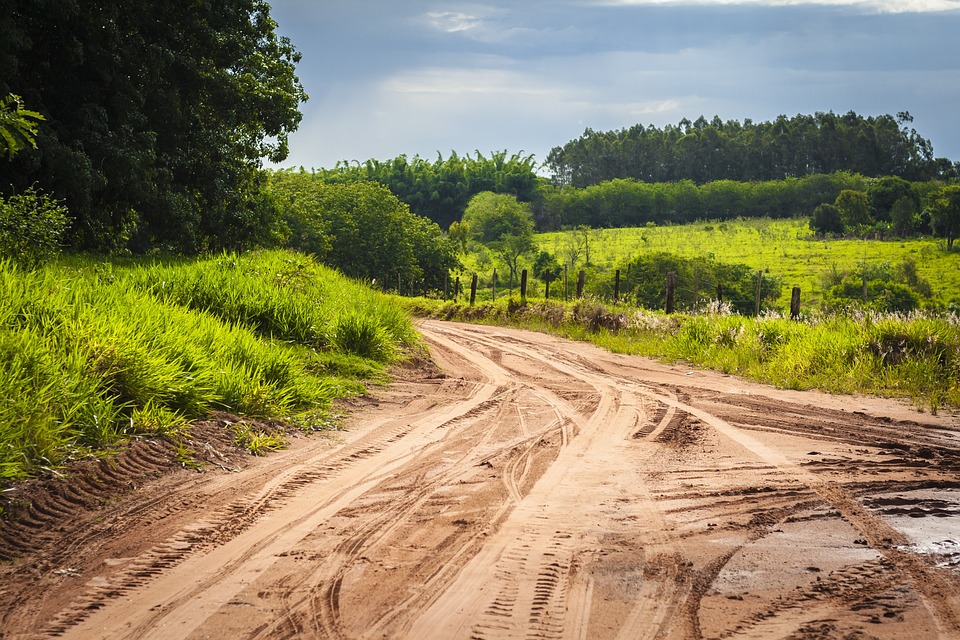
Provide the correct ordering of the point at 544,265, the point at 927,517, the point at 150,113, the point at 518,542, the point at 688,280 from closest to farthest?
the point at 518,542 → the point at 927,517 → the point at 150,113 → the point at 688,280 → the point at 544,265

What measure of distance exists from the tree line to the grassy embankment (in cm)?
13415

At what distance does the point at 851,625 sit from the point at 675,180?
148 m

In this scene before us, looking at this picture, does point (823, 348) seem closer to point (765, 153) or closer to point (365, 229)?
point (365, 229)

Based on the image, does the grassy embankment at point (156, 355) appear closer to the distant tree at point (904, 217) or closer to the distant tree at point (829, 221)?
the distant tree at point (904, 217)

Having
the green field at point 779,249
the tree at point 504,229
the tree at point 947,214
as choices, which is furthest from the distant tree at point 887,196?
the tree at point 504,229

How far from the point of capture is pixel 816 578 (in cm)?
386

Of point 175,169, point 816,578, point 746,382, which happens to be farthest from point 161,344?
→ point 175,169

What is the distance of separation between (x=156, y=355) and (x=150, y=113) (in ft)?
47.9

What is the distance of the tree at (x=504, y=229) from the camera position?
290ft

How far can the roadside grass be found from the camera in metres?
10.5

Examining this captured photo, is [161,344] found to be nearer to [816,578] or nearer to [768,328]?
[816,578]

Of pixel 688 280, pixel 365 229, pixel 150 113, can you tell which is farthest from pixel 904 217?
pixel 150 113

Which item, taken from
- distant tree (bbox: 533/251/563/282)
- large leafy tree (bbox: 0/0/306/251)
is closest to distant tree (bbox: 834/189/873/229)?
distant tree (bbox: 533/251/563/282)

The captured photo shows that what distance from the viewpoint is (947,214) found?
69.2 metres
